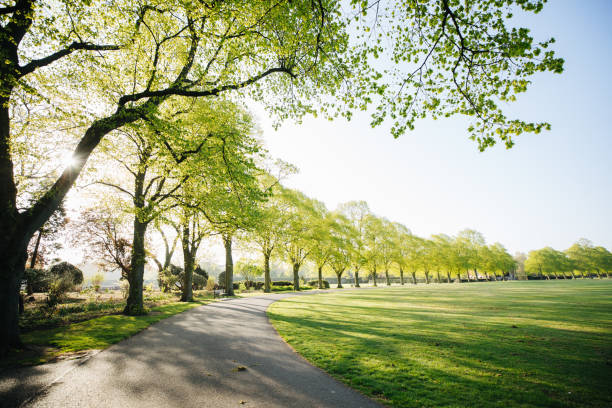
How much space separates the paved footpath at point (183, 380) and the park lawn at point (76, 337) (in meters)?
0.78

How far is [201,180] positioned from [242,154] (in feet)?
8.16

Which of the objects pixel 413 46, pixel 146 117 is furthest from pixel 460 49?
pixel 146 117

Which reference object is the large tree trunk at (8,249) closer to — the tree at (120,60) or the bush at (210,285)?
the tree at (120,60)

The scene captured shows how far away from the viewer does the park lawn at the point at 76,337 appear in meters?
6.63

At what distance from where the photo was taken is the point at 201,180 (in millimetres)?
11781

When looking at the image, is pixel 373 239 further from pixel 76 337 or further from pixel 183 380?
pixel 183 380

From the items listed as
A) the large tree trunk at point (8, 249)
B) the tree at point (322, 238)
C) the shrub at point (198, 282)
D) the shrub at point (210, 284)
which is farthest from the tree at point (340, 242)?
the large tree trunk at point (8, 249)

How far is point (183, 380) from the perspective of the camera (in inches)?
205

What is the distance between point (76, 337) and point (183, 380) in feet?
19.9

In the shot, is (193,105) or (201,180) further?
(193,105)

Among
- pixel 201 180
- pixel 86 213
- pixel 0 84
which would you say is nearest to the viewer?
pixel 0 84

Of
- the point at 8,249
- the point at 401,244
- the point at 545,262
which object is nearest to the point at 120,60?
the point at 8,249

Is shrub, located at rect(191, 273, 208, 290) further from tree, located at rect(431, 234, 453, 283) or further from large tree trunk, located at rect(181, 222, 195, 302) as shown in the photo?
tree, located at rect(431, 234, 453, 283)

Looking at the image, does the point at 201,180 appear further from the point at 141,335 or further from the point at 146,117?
the point at 141,335
